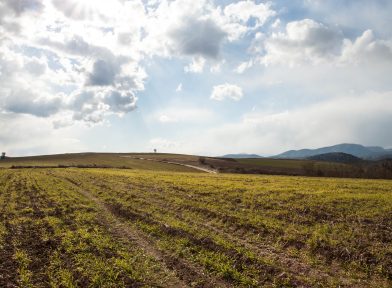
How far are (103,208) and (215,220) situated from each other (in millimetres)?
10309

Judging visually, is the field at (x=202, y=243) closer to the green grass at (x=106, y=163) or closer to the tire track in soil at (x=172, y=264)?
the tire track in soil at (x=172, y=264)

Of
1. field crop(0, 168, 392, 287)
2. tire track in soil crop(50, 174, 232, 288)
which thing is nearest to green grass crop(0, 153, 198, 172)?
field crop(0, 168, 392, 287)

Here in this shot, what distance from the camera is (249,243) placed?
15.9 metres

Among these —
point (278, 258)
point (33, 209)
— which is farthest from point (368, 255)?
point (33, 209)

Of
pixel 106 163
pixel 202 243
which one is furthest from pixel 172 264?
pixel 106 163

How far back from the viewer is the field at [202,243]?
464 inches

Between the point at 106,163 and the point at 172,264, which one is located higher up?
the point at 106,163

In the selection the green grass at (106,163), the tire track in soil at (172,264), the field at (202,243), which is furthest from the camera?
the green grass at (106,163)

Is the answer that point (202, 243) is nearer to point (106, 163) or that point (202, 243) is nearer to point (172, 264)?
point (172, 264)

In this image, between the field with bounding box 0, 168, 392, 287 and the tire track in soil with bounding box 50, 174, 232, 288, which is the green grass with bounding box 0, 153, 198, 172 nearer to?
the field with bounding box 0, 168, 392, 287

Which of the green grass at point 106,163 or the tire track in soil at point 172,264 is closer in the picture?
the tire track in soil at point 172,264

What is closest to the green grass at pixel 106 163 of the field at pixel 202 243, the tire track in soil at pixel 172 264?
the field at pixel 202 243

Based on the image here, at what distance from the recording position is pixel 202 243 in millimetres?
15711

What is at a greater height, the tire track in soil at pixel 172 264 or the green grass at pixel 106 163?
the green grass at pixel 106 163
